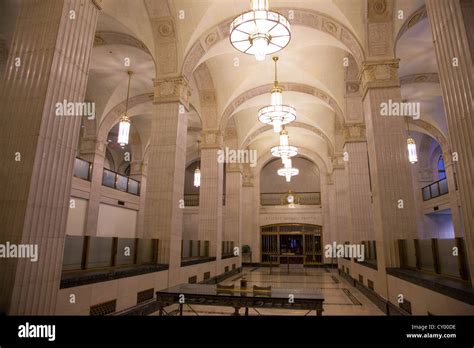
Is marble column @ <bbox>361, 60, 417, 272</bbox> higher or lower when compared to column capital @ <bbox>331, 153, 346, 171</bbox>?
lower

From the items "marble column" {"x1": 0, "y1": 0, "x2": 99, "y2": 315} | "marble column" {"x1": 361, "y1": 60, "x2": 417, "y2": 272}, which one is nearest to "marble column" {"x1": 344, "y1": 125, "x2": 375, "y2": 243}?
"marble column" {"x1": 361, "y1": 60, "x2": 417, "y2": 272}

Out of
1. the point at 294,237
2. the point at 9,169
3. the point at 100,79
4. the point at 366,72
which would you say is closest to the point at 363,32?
the point at 366,72

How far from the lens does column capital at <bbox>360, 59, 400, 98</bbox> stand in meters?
6.74

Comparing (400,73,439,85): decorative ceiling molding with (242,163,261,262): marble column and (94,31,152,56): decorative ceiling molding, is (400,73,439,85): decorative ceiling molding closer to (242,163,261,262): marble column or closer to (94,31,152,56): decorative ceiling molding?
(94,31,152,56): decorative ceiling molding

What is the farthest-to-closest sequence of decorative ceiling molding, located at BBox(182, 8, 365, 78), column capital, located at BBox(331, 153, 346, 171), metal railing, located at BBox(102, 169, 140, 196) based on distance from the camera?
column capital, located at BBox(331, 153, 346, 171) < metal railing, located at BBox(102, 169, 140, 196) < decorative ceiling molding, located at BBox(182, 8, 365, 78)

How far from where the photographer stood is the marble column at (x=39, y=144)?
305 centimetres

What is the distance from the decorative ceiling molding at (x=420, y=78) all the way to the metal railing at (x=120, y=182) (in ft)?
38.8

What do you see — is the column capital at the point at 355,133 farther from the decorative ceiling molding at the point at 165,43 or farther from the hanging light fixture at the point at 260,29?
the decorative ceiling molding at the point at 165,43

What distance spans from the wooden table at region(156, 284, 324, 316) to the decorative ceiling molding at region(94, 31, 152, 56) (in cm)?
668

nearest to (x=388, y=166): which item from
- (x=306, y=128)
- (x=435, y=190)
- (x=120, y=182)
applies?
(x=306, y=128)

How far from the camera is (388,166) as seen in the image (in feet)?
20.7

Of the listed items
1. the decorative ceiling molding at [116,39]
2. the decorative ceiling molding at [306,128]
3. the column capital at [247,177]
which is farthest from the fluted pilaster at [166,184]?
the column capital at [247,177]

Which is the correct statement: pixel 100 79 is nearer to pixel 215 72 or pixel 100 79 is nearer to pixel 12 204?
pixel 215 72

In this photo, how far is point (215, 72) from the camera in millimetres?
10852
